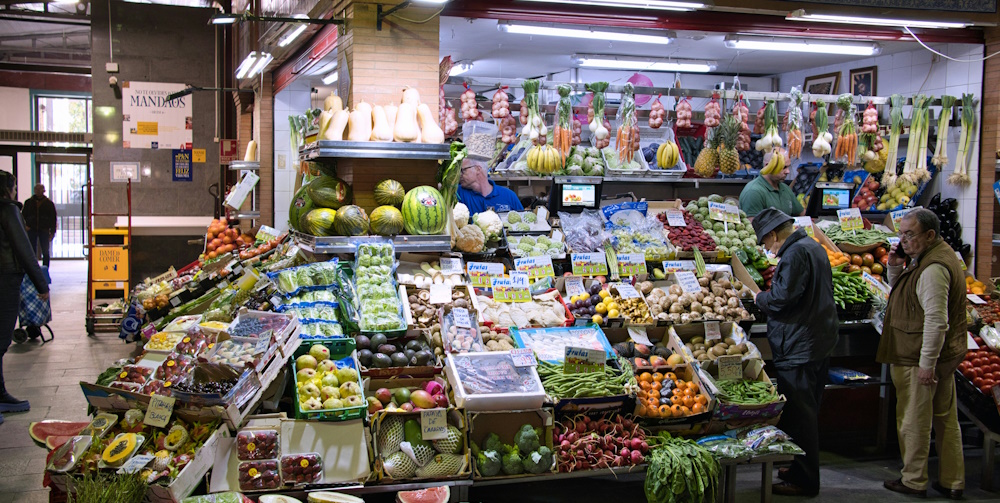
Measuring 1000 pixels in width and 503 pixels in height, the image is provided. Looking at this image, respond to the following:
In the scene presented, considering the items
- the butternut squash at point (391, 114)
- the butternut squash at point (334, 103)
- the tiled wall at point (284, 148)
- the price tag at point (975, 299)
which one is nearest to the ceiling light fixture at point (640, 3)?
the butternut squash at point (391, 114)

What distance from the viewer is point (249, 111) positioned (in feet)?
39.0

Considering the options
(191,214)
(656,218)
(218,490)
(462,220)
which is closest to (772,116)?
(656,218)

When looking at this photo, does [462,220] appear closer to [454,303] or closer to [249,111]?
[454,303]

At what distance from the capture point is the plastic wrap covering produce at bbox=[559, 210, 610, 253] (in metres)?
5.89

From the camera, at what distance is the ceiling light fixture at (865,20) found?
20.8 ft

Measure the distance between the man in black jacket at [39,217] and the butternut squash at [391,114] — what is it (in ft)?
35.2

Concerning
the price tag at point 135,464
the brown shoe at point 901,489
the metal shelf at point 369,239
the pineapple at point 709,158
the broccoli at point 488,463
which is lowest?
the brown shoe at point 901,489

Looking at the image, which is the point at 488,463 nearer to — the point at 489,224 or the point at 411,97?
the point at 489,224

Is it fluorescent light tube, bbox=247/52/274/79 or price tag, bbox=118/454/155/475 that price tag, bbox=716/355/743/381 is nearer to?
price tag, bbox=118/454/155/475

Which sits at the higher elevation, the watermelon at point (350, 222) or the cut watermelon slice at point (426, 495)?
the watermelon at point (350, 222)

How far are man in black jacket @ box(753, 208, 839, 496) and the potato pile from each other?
1.21 ft

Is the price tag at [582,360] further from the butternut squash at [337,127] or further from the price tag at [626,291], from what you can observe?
the butternut squash at [337,127]

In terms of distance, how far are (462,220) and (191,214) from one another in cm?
863

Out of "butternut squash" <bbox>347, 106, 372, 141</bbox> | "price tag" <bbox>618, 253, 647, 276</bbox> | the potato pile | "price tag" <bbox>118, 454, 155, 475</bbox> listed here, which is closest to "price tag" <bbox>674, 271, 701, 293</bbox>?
the potato pile
